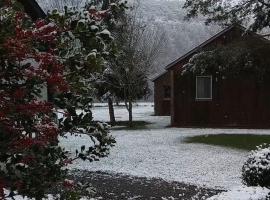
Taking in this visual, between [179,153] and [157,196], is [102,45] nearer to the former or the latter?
[157,196]

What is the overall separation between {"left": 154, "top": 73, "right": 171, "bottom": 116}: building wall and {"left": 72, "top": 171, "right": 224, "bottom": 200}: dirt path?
25742mm

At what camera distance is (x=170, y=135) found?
883 inches

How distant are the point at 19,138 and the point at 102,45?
98cm

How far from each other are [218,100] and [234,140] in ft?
22.4

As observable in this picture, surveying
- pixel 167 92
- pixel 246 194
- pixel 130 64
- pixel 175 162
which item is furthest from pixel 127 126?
pixel 246 194

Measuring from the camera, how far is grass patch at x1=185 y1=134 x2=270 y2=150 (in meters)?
18.2

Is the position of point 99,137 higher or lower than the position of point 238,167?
higher

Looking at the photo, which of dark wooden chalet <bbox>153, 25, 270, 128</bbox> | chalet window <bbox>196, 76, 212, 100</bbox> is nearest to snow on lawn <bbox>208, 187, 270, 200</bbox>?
dark wooden chalet <bbox>153, 25, 270, 128</bbox>

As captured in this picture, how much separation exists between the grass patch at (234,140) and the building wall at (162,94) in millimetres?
15621

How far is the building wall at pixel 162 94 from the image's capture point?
37.5 metres

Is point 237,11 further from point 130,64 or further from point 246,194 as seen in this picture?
point 246,194

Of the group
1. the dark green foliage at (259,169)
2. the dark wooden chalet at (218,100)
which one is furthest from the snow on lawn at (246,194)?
the dark wooden chalet at (218,100)

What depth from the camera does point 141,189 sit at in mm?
10297

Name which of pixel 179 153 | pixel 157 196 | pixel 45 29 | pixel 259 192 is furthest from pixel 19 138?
pixel 179 153
